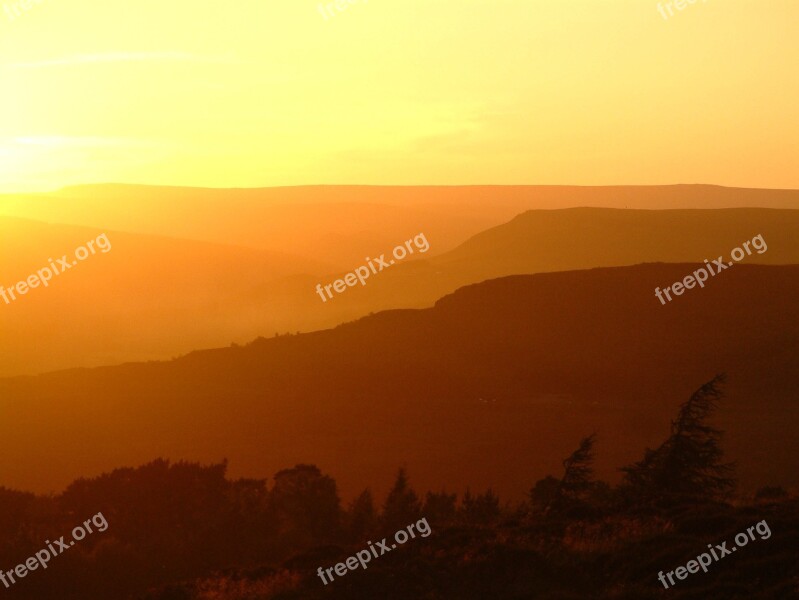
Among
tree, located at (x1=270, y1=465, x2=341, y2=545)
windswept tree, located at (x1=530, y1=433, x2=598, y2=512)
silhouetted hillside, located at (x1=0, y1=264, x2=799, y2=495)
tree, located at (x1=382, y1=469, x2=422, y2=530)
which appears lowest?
windswept tree, located at (x1=530, y1=433, x2=598, y2=512)

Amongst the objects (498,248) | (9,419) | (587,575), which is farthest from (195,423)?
(498,248)

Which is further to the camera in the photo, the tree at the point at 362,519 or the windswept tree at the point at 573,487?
the tree at the point at 362,519

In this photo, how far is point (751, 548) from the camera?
44.7 feet

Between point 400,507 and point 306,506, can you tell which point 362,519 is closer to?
point 400,507

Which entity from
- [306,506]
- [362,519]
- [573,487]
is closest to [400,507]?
[362,519]

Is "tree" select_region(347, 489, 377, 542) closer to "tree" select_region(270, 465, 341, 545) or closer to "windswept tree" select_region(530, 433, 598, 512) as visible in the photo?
"tree" select_region(270, 465, 341, 545)

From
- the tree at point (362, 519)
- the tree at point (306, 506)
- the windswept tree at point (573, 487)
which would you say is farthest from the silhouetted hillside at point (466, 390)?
the windswept tree at point (573, 487)

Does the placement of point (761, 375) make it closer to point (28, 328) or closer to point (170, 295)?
point (28, 328)

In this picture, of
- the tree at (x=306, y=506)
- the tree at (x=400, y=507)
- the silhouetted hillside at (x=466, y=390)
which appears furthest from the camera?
the silhouetted hillside at (x=466, y=390)

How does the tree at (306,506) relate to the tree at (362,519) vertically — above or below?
above

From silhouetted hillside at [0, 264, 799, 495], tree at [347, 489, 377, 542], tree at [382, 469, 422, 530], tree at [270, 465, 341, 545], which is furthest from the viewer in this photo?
silhouetted hillside at [0, 264, 799, 495]

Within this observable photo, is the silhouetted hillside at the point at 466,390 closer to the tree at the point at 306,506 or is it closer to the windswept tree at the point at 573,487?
the tree at the point at 306,506

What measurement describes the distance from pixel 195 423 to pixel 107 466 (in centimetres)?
789

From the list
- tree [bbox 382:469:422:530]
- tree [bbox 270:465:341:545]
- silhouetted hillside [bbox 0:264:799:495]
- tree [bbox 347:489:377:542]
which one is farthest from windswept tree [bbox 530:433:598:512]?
silhouetted hillside [bbox 0:264:799:495]
